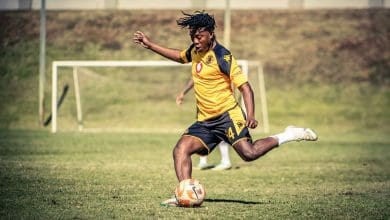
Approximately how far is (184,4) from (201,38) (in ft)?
94.9

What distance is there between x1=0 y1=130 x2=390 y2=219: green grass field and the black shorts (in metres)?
0.79

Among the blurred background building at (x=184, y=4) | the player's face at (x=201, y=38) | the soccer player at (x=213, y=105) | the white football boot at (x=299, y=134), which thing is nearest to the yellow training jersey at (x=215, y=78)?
the soccer player at (x=213, y=105)

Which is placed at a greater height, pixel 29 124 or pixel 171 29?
pixel 171 29

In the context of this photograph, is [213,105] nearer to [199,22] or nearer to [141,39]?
[199,22]

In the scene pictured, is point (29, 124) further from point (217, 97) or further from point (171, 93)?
point (217, 97)

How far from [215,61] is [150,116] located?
70.9 ft

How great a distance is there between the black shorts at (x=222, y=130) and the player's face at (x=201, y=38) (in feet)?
2.91

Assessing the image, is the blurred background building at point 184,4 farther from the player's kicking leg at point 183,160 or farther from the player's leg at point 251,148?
the player's leg at point 251,148

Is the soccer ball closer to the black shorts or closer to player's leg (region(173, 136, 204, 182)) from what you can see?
player's leg (region(173, 136, 204, 182))

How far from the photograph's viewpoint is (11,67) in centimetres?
3409

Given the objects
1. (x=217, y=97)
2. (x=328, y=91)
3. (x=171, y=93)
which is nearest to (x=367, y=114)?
(x=328, y=91)

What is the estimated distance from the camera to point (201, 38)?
9984 millimetres

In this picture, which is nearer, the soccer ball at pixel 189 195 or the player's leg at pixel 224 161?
the soccer ball at pixel 189 195

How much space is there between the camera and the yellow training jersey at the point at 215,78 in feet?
32.9
